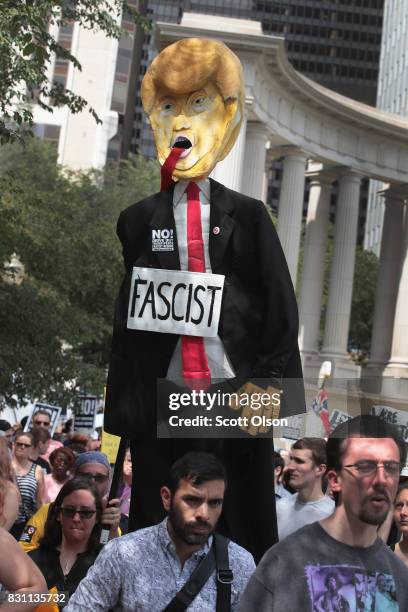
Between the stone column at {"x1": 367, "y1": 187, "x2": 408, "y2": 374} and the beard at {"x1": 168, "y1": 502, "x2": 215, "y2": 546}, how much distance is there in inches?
1803

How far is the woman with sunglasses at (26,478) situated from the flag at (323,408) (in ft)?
15.3

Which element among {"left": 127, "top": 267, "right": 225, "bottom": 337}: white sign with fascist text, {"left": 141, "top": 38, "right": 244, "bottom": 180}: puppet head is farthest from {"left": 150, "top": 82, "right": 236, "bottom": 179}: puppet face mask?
{"left": 127, "top": 267, "right": 225, "bottom": 337}: white sign with fascist text

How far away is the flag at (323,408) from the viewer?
5.98 meters

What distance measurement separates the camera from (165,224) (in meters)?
6.73

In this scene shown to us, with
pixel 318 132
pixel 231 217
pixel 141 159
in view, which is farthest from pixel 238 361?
pixel 141 159

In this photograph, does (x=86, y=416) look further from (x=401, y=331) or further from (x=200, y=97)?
(x=401, y=331)

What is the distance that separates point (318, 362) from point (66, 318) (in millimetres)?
18764

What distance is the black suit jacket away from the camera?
21.1 ft

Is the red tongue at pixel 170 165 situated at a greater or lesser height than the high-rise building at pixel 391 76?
lesser

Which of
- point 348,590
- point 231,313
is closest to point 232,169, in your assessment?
point 231,313

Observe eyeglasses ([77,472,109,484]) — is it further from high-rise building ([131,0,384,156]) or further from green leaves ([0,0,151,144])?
high-rise building ([131,0,384,156])

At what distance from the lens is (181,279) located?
650 cm

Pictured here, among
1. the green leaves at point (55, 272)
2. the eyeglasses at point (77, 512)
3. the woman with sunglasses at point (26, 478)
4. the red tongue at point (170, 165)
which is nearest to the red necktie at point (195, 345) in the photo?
the red tongue at point (170, 165)

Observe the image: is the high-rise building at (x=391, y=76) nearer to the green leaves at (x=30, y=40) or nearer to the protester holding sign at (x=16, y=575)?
the green leaves at (x=30, y=40)
